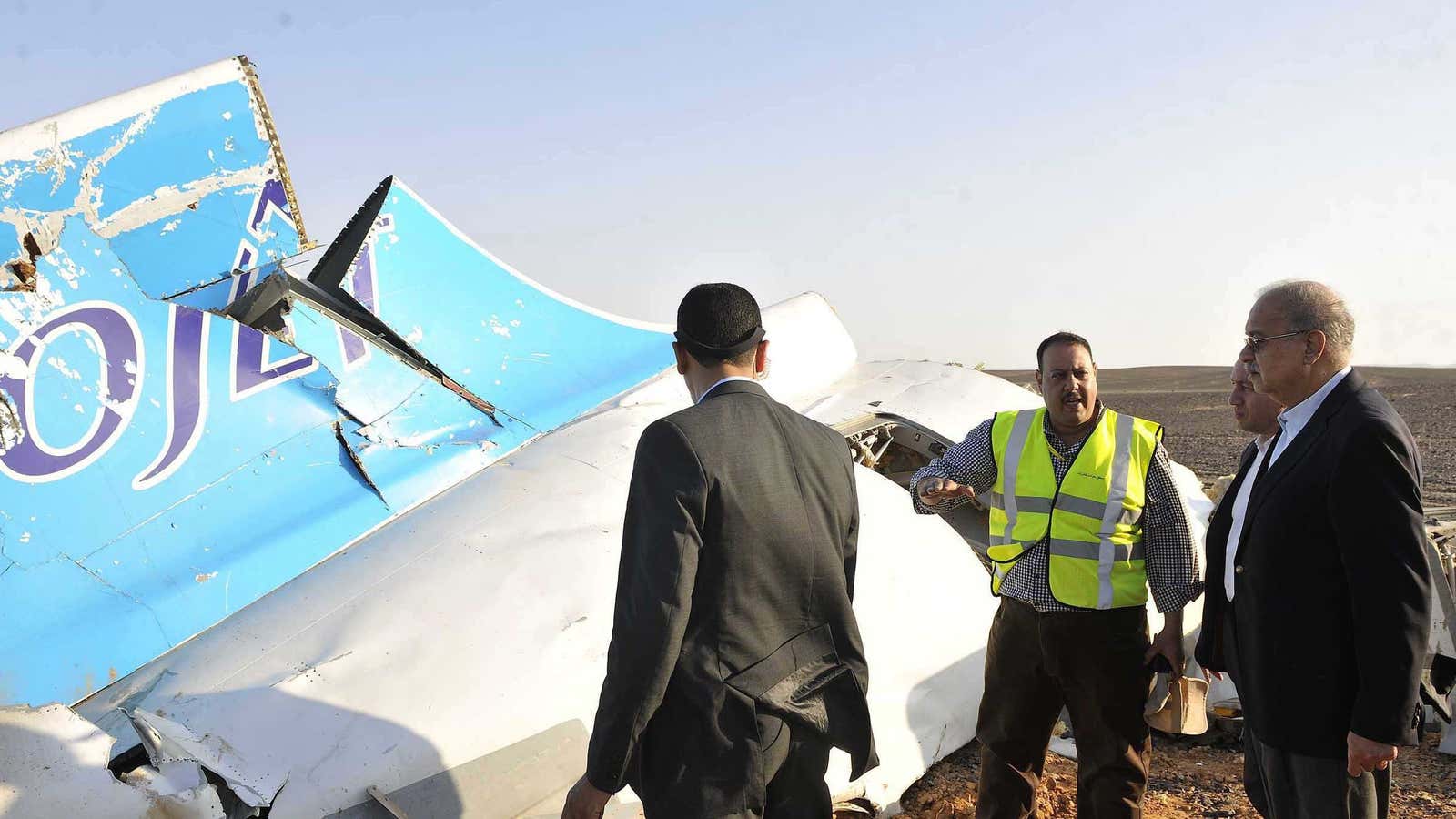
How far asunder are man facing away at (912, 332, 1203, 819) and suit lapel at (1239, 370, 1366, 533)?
0.66 m

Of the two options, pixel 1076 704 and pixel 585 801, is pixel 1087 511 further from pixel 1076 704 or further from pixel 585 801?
pixel 585 801

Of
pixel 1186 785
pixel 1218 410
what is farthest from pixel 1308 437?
pixel 1218 410

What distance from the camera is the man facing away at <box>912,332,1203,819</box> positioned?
308cm

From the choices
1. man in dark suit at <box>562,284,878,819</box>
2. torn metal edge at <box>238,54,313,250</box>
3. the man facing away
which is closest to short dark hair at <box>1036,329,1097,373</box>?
the man facing away

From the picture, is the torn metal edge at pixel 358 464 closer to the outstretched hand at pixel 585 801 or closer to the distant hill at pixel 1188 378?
the outstretched hand at pixel 585 801

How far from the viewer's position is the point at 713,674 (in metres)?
2.00

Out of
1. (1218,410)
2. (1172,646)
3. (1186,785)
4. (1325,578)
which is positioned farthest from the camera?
(1218,410)

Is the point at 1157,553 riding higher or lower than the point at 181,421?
lower

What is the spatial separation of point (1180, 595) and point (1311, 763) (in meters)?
0.79

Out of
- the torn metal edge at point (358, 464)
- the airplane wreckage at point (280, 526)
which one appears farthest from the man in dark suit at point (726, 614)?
the torn metal edge at point (358, 464)

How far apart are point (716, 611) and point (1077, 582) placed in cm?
155

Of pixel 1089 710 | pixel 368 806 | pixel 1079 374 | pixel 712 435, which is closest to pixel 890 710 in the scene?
pixel 1089 710

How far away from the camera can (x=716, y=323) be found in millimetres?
2139

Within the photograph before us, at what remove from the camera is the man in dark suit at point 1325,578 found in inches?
86.0
